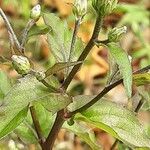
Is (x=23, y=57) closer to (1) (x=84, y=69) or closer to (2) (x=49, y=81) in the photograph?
(2) (x=49, y=81)

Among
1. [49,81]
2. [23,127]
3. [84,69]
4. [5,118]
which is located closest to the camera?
[5,118]

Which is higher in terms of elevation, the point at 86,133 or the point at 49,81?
the point at 49,81

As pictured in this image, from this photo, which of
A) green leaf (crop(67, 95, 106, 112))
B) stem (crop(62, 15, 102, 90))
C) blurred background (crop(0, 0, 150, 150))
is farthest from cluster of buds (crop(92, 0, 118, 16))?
blurred background (crop(0, 0, 150, 150))

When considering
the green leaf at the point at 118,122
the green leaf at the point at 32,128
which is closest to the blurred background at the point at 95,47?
the green leaf at the point at 32,128

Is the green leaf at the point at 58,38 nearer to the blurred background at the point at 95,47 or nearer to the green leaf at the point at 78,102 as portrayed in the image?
the green leaf at the point at 78,102

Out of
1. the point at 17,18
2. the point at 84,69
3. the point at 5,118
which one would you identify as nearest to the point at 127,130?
the point at 5,118

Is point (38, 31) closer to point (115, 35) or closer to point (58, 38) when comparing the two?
point (58, 38)

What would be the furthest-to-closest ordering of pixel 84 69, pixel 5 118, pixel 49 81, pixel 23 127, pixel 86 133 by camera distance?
pixel 84 69, pixel 23 127, pixel 86 133, pixel 49 81, pixel 5 118
